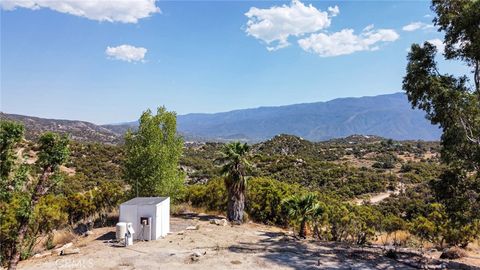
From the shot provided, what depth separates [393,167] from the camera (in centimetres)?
6688

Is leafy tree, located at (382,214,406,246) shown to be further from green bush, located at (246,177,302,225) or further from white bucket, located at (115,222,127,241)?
white bucket, located at (115,222,127,241)

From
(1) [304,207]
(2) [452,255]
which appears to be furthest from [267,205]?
(2) [452,255]

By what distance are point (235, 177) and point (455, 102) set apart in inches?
585

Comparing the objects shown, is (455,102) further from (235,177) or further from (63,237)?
(63,237)

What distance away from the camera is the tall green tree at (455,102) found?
53.1 feet

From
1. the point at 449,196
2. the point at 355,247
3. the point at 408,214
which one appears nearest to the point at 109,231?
the point at 355,247

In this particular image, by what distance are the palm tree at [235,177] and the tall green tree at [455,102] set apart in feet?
41.3

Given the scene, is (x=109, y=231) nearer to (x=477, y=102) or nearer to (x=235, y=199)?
(x=235, y=199)

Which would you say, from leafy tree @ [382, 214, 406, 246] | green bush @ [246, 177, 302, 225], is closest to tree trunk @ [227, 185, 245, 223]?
green bush @ [246, 177, 302, 225]

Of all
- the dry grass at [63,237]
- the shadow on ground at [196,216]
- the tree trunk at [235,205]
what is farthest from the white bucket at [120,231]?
the tree trunk at [235,205]

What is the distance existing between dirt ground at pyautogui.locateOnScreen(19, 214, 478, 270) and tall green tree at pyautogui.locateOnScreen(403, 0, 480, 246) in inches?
158

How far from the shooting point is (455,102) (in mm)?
16609

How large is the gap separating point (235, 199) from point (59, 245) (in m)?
11.5

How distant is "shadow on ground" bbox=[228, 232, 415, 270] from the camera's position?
17.7 meters
